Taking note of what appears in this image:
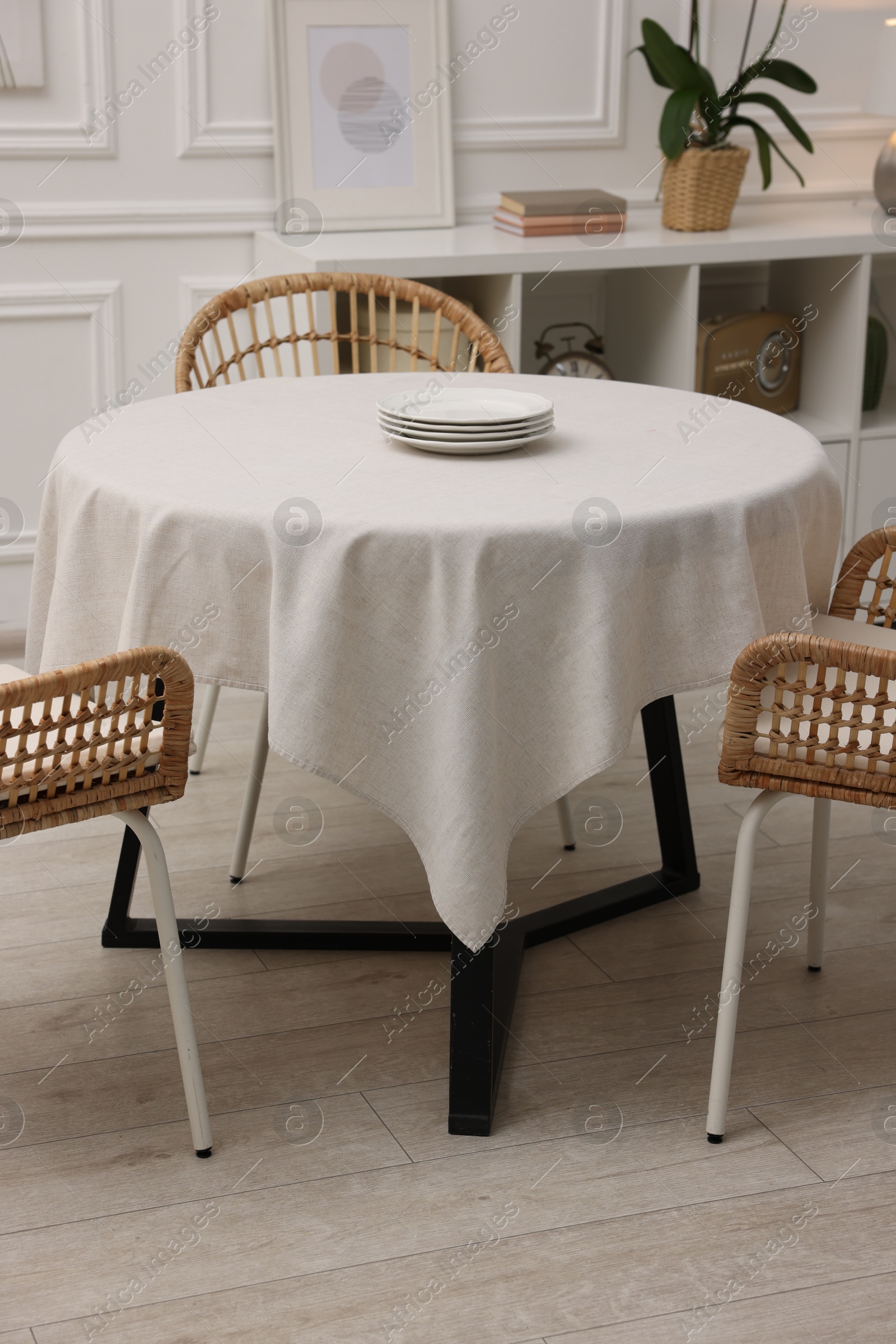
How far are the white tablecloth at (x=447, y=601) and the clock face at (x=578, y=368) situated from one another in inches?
62.6

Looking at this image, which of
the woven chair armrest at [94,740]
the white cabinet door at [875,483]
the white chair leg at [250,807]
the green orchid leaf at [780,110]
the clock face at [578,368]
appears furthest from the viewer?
the white cabinet door at [875,483]

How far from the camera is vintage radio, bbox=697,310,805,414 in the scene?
10.3 ft

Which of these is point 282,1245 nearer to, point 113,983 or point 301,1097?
point 301,1097

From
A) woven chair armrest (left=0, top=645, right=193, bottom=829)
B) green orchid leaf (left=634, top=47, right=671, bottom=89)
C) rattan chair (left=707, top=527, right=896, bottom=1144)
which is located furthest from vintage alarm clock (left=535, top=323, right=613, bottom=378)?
woven chair armrest (left=0, top=645, right=193, bottom=829)

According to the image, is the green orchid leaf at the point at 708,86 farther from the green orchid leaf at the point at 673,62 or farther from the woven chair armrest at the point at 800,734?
the woven chair armrest at the point at 800,734

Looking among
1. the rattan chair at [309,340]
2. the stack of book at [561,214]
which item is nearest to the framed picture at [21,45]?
the rattan chair at [309,340]

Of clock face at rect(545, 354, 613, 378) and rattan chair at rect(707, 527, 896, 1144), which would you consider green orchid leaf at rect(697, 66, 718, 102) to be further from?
rattan chair at rect(707, 527, 896, 1144)

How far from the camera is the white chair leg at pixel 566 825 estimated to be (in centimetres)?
225

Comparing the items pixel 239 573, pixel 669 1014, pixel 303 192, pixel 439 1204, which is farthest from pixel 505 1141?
pixel 303 192

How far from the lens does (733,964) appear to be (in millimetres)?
1483

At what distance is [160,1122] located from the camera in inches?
62.3

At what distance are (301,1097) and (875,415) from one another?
2420 millimetres

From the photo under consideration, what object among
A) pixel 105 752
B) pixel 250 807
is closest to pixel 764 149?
pixel 250 807

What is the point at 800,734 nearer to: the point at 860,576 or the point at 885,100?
the point at 860,576
